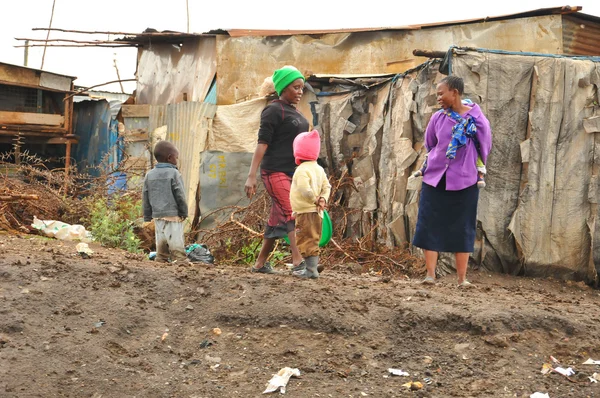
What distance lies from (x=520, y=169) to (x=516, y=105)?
61 centimetres

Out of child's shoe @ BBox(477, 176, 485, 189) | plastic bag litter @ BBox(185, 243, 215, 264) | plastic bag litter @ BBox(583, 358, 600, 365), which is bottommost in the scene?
plastic bag litter @ BBox(185, 243, 215, 264)

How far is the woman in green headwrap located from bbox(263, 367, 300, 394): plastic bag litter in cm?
165

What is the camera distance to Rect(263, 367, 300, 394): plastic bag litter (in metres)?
3.58

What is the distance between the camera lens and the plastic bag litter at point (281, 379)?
11.8ft

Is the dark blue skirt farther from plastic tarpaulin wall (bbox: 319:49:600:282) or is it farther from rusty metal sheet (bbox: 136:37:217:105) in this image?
rusty metal sheet (bbox: 136:37:217:105)

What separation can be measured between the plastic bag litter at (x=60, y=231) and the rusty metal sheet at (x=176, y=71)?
5095mm

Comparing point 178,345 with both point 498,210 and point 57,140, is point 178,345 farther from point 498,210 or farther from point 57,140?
point 57,140

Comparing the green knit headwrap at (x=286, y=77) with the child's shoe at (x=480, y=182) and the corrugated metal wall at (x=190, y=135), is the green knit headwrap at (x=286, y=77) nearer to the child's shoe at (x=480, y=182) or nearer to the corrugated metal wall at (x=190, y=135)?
the child's shoe at (x=480, y=182)

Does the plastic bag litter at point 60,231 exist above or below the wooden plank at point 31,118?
below

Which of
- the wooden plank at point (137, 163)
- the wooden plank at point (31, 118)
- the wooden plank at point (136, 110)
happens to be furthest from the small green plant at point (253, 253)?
the wooden plank at point (31, 118)

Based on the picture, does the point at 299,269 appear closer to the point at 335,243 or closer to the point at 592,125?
the point at 335,243

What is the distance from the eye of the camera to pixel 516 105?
279 inches

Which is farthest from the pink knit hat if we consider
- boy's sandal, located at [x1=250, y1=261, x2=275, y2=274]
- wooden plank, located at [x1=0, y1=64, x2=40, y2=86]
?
wooden plank, located at [x1=0, y1=64, x2=40, y2=86]

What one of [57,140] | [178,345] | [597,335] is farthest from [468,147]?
[57,140]
